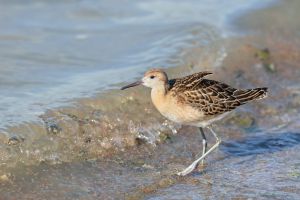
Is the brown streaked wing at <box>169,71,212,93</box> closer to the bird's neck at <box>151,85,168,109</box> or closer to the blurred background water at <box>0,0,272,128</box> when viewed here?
the bird's neck at <box>151,85,168,109</box>

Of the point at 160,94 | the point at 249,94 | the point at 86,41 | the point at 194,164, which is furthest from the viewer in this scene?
the point at 86,41

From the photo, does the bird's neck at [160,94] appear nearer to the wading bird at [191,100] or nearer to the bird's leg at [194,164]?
the wading bird at [191,100]

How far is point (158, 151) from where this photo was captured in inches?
350

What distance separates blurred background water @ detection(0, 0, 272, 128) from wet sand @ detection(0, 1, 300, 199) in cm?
54

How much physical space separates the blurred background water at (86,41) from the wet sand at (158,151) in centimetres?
54

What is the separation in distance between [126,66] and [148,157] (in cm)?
292

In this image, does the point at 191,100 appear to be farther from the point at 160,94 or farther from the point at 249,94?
the point at 249,94

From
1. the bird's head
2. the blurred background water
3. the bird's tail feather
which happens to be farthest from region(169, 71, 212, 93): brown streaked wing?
the blurred background water

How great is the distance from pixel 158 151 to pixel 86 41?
444 centimetres

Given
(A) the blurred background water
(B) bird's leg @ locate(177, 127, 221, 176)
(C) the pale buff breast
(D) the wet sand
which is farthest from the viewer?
(A) the blurred background water

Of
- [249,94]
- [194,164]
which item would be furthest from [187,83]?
[194,164]

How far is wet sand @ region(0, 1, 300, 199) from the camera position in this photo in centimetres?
773

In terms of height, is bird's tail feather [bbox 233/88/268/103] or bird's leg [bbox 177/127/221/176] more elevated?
bird's tail feather [bbox 233/88/268/103]

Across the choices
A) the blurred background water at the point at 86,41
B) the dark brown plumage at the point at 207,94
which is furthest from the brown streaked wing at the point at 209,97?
the blurred background water at the point at 86,41
